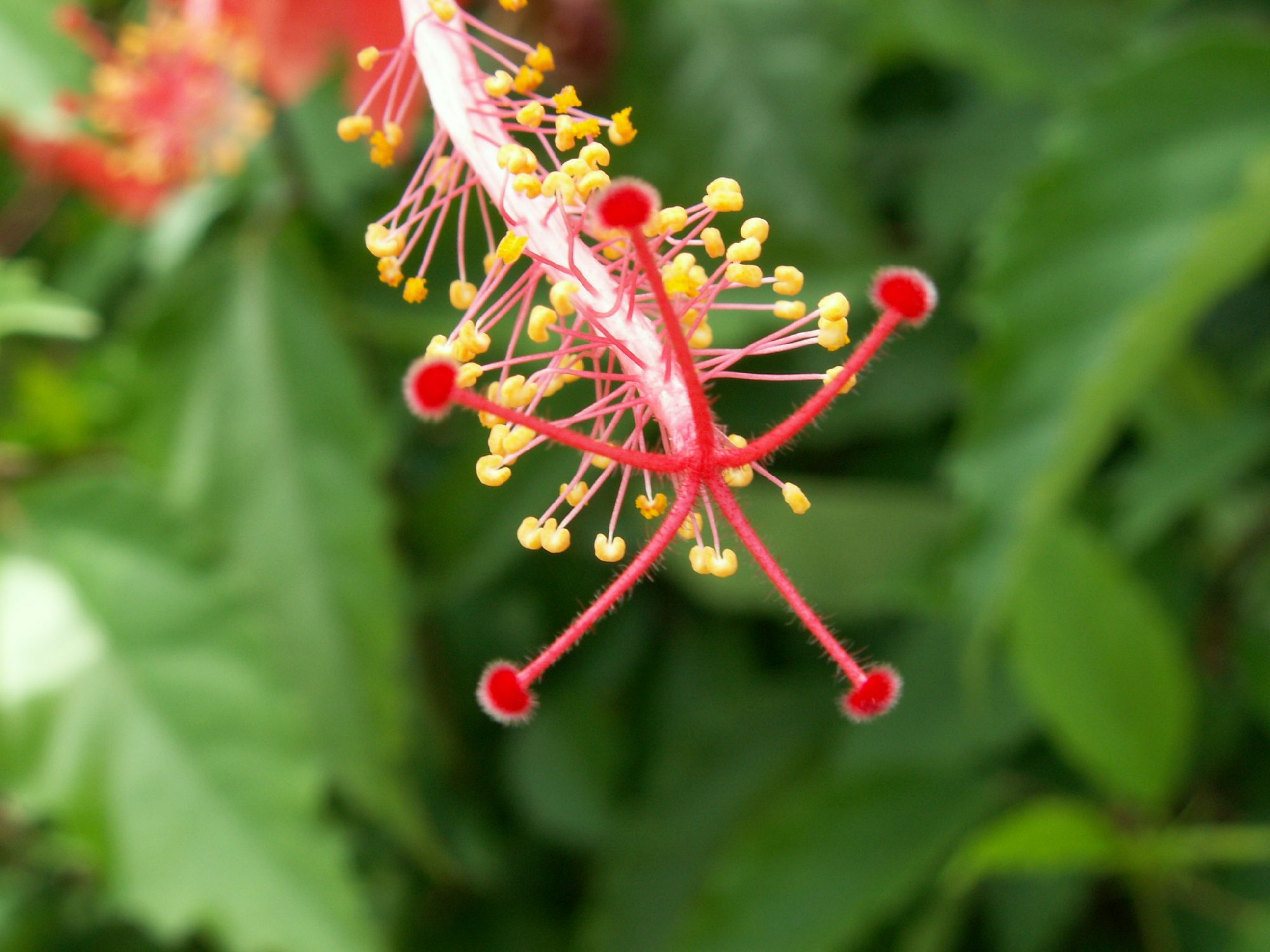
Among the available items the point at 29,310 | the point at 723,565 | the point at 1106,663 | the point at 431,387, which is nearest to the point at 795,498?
the point at 723,565

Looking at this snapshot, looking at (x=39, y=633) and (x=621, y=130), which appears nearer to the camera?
(x=621, y=130)

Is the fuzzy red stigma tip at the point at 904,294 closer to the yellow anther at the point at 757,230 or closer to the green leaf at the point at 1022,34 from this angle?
the yellow anther at the point at 757,230

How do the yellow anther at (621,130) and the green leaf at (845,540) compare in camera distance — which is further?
the green leaf at (845,540)

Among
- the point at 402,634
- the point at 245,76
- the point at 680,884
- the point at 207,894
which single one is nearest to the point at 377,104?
the point at 245,76

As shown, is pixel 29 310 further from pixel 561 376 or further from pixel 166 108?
pixel 166 108

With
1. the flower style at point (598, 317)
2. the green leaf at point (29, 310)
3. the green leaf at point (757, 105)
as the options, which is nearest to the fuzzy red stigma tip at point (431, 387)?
the flower style at point (598, 317)

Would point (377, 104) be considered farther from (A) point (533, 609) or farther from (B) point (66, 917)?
(B) point (66, 917)

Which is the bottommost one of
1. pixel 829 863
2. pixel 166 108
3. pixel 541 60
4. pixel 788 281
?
pixel 829 863
